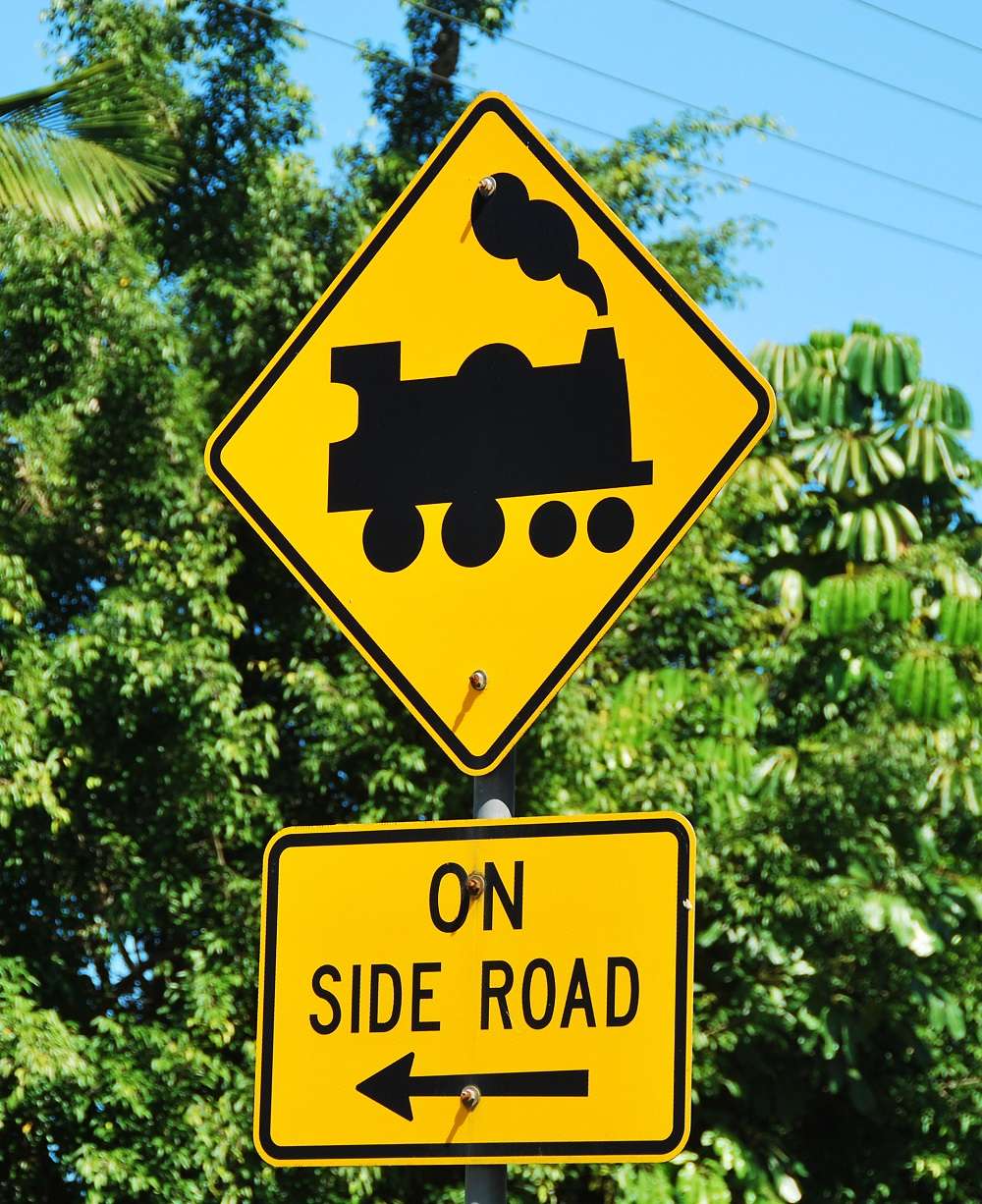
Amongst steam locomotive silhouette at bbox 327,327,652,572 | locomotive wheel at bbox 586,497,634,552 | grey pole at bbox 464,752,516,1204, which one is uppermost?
steam locomotive silhouette at bbox 327,327,652,572

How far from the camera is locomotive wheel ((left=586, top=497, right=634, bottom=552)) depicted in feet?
6.30

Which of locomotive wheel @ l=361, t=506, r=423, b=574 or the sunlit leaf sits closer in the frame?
A: locomotive wheel @ l=361, t=506, r=423, b=574

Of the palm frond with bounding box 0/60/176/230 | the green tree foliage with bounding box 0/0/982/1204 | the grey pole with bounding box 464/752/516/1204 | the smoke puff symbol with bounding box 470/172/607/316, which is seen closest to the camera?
the grey pole with bounding box 464/752/516/1204

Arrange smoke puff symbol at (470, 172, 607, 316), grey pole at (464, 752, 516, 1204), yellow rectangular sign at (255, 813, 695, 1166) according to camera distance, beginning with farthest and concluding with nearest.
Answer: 1. smoke puff symbol at (470, 172, 607, 316)
2. grey pole at (464, 752, 516, 1204)
3. yellow rectangular sign at (255, 813, 695, 1166)

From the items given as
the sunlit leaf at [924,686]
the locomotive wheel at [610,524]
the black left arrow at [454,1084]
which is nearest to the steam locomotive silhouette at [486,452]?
the locomotive wheel at [610,524]

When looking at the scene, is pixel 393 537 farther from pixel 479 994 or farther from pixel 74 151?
pixel 74 151

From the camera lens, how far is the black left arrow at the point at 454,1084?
68.9 inches

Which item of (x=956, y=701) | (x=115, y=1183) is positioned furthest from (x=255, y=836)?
(x=956, y=701)

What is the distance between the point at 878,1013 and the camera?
1048cm

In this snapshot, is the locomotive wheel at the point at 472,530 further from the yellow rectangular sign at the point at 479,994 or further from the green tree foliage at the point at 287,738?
the green tree foliage at the point at 287,738

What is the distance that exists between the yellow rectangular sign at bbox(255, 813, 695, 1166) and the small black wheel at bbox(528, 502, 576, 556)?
31cm

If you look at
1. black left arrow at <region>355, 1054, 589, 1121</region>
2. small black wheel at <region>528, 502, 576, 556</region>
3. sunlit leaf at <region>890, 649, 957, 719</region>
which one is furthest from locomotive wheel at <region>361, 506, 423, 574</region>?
sunlit leaf at <region>890, 649, 957, 719</region>

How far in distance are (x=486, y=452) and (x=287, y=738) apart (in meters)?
8.16

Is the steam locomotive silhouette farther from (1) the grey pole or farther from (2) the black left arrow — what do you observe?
(2) the black left arrow
